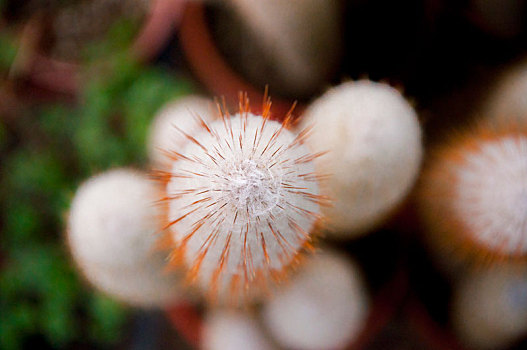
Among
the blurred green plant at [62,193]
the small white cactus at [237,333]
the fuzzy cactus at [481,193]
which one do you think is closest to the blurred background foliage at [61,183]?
the blurred green plant at [62,193]

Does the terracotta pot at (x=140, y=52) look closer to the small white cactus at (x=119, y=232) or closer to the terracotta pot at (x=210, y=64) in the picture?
the terracotta pot at (x=210, y=64)

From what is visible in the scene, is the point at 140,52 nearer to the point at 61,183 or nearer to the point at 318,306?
the point at 61,183

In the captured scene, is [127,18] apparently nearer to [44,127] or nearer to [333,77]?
[44,127]

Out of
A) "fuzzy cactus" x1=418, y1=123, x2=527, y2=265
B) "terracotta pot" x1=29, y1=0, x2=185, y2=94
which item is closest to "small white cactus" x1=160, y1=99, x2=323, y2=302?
"fuzzy cactus" x1=418, y1=123, x2=527, y2=265

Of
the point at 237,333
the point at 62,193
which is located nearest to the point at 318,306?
the point at 237,333

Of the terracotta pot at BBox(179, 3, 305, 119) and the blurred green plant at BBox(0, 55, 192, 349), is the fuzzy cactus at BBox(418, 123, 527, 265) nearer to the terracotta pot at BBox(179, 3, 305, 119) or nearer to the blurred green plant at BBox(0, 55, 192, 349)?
the terracotta pot at BBox(179, 3, 305, 119)

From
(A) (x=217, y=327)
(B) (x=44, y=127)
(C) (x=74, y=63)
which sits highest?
(C) (x=74, y=63)

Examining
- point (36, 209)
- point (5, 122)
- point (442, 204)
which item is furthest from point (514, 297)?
point (5, 122)
